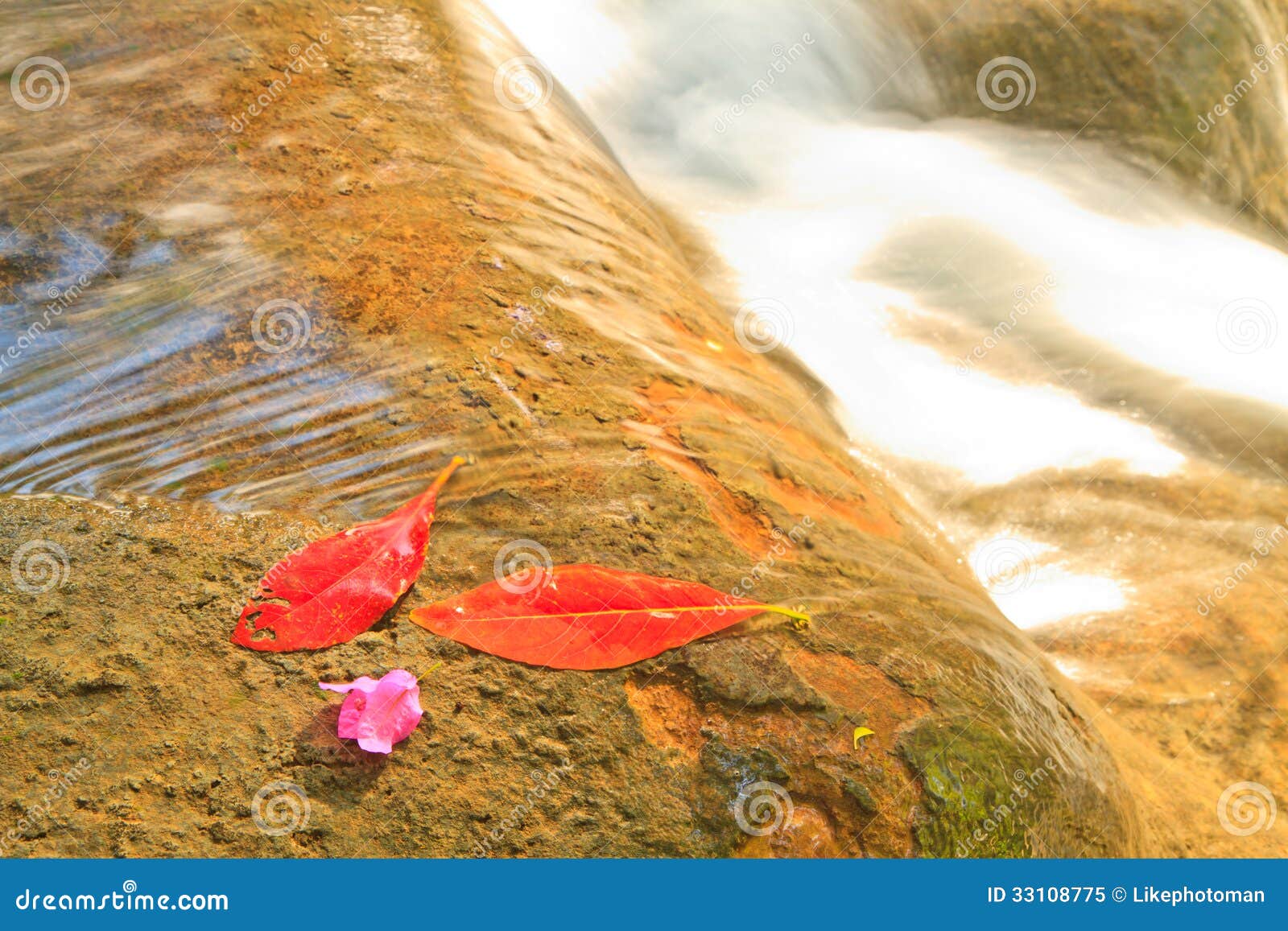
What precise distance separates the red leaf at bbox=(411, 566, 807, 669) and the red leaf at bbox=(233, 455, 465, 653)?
0.36 ft

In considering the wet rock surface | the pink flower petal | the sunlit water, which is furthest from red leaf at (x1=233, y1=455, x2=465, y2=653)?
the sunlit water

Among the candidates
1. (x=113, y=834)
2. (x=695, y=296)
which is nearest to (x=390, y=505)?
(x=113, y=834)

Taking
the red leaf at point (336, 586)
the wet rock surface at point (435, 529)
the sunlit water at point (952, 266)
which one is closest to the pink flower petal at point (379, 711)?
the wet rock surface at point (435, 529)

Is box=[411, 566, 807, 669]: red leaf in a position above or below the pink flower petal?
above

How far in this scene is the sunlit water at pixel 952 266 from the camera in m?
4.61

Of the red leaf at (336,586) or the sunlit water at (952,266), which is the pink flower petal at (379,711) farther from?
the sunlit water at (952,266)

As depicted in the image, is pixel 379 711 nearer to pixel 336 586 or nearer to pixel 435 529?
pixel 336 586

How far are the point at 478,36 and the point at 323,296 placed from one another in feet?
6.14

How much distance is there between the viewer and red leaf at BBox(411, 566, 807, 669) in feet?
7.18

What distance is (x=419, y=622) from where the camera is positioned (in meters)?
2.21

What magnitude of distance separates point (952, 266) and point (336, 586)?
4.34 meters

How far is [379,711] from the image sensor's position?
6.54ft

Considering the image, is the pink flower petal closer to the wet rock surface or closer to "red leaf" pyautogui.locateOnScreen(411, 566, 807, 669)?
the wet rock surface

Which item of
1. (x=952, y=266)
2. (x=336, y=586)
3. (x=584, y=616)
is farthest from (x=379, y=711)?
(x=952, y=266)
